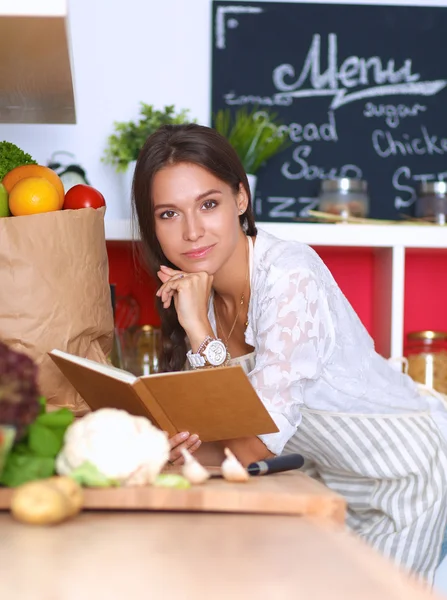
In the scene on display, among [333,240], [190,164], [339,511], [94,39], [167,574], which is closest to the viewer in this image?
[167,574]

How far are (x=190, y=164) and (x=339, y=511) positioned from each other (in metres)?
0.95

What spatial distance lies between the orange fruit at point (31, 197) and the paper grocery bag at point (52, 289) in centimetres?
3

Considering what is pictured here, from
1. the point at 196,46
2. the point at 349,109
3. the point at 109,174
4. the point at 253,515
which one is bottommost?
the point at 253,515

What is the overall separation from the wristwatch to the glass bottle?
2.20 feet

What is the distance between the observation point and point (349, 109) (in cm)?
236

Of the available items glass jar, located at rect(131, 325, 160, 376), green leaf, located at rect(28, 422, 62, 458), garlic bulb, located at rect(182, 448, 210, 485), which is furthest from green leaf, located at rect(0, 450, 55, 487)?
glass jar, located at rect(131, 325, 160, 376)

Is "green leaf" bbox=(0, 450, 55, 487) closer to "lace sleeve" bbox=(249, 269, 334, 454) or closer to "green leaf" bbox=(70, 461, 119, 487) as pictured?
"green leaf" bbox=(70, 461, 119, 487)

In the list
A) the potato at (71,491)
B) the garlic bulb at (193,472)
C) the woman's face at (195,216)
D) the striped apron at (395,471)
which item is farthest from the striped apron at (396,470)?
the potato at (71,491)

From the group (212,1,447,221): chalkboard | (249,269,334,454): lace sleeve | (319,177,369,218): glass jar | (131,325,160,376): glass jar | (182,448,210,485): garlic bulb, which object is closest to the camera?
(182,448,210,485): garlic bulb

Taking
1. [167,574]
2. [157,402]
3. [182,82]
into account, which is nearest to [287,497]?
[167,574]

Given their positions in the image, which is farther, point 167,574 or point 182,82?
point 182,82

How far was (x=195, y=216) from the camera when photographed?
1.48m

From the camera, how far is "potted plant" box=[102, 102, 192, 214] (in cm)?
211

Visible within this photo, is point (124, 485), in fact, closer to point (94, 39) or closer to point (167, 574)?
point (167, 574)
